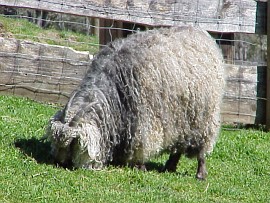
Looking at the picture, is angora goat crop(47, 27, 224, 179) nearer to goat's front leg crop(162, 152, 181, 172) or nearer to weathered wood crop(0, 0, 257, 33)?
goat's front leg crop(162, 152, 181, 172)

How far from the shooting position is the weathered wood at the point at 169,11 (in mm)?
10367

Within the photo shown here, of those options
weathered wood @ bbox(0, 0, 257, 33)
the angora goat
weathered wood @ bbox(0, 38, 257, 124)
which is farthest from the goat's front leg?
weathered wood @ bbox(0, 0, 257, 33)

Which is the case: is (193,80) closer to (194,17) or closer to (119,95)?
(119,95)

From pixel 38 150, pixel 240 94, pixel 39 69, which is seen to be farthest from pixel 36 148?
pixel 240 94

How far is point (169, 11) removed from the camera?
1055 centimetres

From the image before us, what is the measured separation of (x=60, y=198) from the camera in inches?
258

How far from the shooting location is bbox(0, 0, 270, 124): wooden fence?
33.7 feet

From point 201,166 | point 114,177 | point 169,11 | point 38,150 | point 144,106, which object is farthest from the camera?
point 169,11

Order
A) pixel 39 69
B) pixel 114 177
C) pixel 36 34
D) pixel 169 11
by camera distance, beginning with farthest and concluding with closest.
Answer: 1. pixel 36 34
2. pixel 169 11
3. pixel 39 69
4. pixel 114 177

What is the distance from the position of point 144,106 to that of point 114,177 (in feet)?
2.63

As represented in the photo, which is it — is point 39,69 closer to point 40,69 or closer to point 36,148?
point 40,69

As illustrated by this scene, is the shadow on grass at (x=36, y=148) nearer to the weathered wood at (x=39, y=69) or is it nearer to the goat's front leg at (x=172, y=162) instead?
the goat's front leg at (x=172, y=162)

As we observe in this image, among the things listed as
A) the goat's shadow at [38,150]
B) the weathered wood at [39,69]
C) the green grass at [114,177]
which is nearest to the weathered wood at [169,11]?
the weathered wood at [39,69]

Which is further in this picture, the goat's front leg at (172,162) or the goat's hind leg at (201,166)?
the goat's front leg at (172,162)
